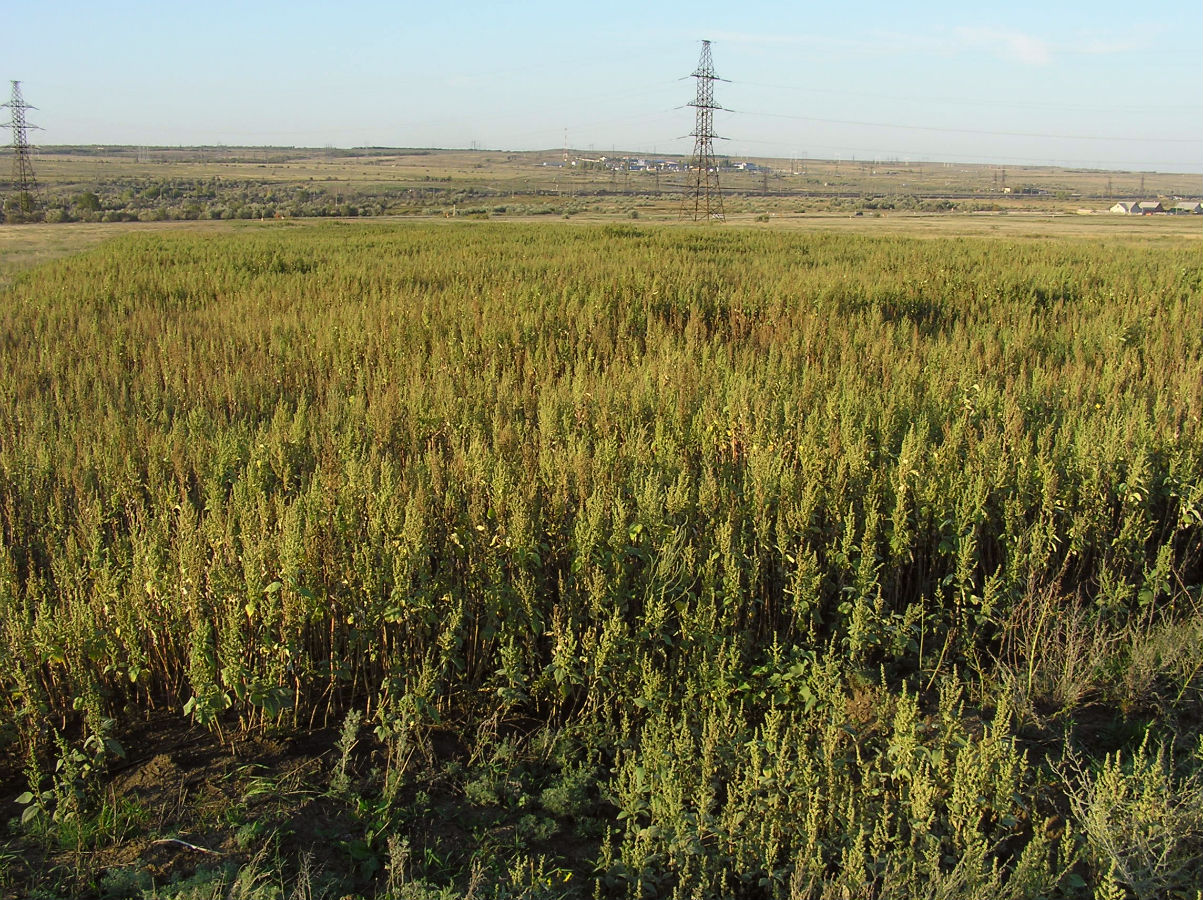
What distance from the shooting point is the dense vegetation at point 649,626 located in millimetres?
2793

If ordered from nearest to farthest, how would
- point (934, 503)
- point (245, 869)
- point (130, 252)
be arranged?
point (245, 869)
point (934, 503)
point (130, 252)

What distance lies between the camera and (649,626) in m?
3.54

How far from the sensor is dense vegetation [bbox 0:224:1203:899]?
9.16 feet

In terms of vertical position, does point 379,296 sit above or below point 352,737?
above

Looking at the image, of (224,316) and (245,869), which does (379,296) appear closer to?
(224,316)

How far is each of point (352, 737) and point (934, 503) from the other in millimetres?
3160

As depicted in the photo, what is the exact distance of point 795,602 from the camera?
150 inches

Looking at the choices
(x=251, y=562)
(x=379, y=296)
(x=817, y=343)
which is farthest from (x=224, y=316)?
(x=251, y=562)

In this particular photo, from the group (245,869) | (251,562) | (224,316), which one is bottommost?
(245,869)

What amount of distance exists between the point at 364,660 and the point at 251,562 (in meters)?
0.64

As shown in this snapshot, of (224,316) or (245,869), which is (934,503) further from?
(224,316)

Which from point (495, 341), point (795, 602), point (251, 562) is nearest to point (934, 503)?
point (795, 602)

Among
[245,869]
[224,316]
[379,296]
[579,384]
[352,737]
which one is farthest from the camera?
[379,296]

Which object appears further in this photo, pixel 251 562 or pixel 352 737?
pixel 251 562
